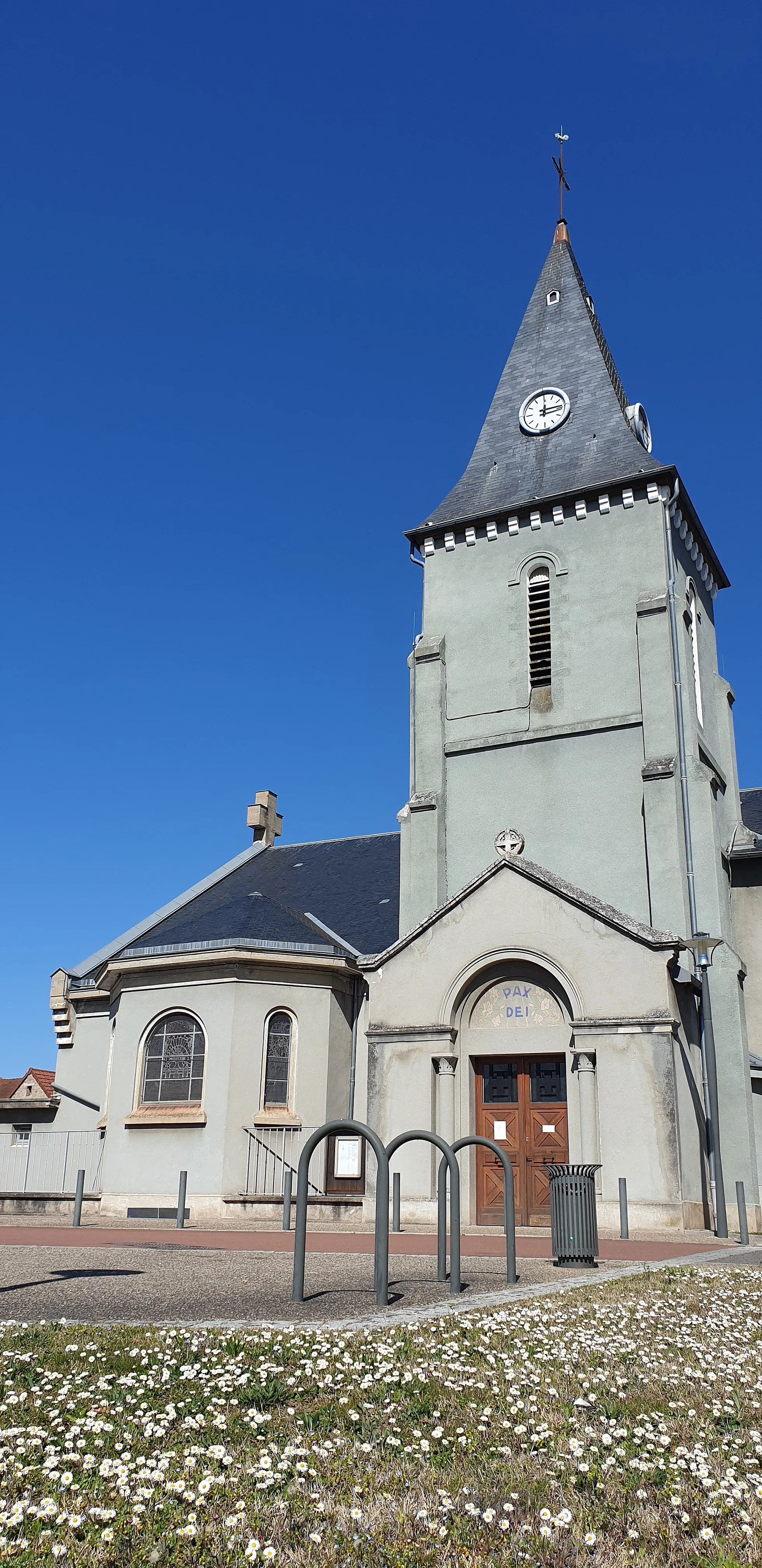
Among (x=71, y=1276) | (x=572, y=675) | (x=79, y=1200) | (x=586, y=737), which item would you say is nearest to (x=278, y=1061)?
(x=79, y=1200)

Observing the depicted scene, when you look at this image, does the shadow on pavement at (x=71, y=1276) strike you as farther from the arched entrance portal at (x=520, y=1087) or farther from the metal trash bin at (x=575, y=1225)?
the arched entrance portal at (x=520, y=1087)

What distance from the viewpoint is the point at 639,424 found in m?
28.2

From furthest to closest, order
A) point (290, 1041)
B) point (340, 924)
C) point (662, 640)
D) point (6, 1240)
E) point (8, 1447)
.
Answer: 1. point (340, 924)
2. point (290, 1041)
3. point (662, 640)
4. point (6, 1240)
5. point (8, 1447)

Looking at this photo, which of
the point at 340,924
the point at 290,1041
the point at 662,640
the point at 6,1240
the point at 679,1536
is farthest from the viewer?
the point at 340,924

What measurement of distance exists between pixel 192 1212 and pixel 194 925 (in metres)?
6.61

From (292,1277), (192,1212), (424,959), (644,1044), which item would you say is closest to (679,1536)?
(292,1277)

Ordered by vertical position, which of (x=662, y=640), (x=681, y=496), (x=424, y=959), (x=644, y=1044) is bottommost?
(x=644, y=1044)

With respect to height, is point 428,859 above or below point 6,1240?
above

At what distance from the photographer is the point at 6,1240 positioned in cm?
1571

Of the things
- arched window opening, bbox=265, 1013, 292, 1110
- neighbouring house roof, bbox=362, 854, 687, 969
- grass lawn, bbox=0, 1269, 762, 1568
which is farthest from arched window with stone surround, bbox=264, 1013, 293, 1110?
grass lawn, bbox=0, 1269, 762, 1568

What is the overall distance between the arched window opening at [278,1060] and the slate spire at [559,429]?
12287 millimetres

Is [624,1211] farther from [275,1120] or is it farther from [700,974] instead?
[275,1120]

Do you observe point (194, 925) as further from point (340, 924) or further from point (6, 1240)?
point (6, 1240)

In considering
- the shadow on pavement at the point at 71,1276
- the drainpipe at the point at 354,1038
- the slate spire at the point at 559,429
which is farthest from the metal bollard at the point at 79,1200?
the slate spire at the point at 559,429
